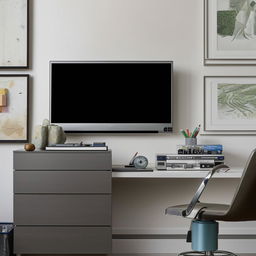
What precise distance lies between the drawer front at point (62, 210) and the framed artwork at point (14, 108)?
66 centimetres

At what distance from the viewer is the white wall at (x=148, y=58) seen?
432 centimetres

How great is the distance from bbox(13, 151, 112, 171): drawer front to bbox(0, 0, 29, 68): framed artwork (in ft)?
2.86

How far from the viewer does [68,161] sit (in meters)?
3.78

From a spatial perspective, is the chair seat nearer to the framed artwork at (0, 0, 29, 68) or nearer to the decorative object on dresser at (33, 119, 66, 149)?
the decorative object on dresser at (33, 119, 66, 149)

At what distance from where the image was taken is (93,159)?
378 centimetres

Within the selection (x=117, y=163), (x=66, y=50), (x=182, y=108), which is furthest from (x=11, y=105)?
(x=182, y=108)

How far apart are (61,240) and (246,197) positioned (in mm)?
1337

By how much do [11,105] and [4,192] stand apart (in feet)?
2.22

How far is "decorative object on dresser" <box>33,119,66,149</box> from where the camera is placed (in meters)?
4.00

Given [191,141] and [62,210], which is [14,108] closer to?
[62,210]

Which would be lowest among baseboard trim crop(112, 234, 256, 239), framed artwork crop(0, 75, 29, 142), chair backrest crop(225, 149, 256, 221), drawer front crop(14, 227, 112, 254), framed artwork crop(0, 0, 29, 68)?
baseboard trim crop(112, 234, 256, 239)

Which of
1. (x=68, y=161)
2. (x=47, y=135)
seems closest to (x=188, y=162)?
(x=68, y=161)

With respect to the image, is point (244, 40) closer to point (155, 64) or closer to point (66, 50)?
point (155, 64)

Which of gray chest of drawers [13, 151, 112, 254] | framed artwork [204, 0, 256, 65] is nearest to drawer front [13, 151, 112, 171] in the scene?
gray chest of drawers [13, 151, 112, 254]
